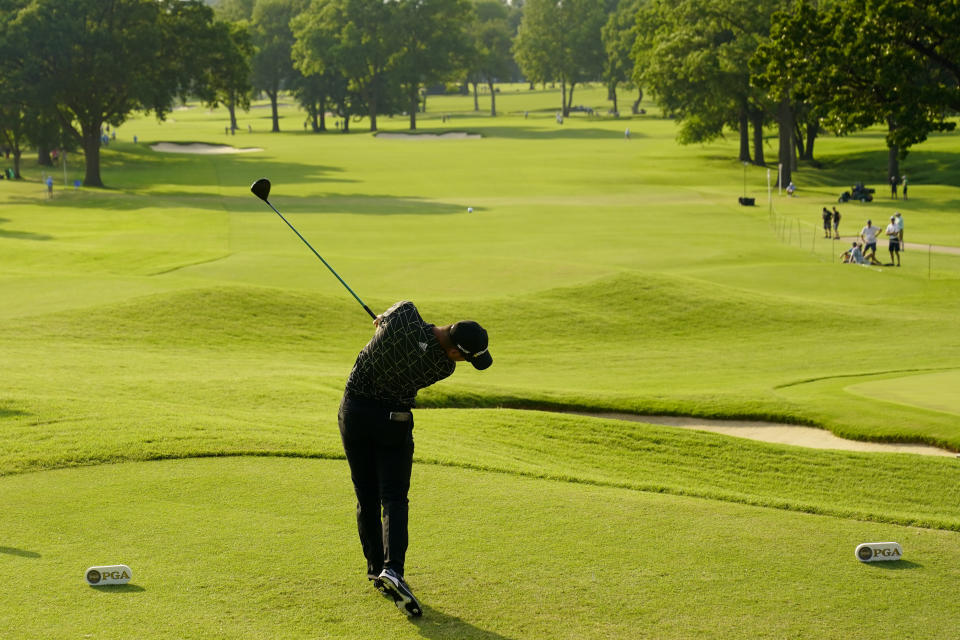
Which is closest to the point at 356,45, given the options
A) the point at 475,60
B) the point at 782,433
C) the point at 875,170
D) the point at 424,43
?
the point at 424,43

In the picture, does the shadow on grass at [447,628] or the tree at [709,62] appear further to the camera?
the tree at [709,62]

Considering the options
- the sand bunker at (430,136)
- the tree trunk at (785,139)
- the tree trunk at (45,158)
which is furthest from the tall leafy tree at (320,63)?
Result: the tree trunk at (785,139)

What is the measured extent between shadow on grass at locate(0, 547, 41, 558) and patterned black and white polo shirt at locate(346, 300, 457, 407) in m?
3.10

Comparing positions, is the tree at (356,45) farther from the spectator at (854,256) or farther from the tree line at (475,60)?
the spectator at (854,256)

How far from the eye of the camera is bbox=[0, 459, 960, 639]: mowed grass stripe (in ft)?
25.7

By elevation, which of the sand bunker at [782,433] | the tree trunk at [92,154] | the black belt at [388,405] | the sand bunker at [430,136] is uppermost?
the sand bunker at [430,136]

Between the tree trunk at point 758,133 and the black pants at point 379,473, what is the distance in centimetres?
8284

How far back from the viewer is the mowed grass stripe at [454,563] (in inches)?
309

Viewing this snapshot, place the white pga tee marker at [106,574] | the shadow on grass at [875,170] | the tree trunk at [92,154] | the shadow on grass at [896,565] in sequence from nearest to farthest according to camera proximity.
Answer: the white pga tee marker at [106,574] → the shadow on grass at [896,565] → the tree trunk at [92,154] → the shadow on grass at [875,170]

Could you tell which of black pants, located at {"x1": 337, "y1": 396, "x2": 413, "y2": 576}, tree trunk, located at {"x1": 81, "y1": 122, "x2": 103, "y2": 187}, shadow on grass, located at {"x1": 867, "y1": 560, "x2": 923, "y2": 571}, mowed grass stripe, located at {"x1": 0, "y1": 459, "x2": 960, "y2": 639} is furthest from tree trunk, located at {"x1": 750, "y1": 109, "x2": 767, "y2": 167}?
black pants, located at {"x1": 337, "y1": 396, "x2": 413, "y2": 576}

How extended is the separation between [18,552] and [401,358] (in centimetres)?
365

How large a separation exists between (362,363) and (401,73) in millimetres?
138067

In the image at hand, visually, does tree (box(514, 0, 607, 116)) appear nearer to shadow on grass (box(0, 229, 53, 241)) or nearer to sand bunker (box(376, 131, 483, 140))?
sand bunker (box(376, 131, 483, 140))

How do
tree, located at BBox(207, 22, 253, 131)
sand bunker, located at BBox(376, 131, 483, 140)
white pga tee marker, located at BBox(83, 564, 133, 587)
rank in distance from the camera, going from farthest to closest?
sand bunker, located at BBox(376, 131, 483, 140) < tree, located at BBox(207, 22, 253, 131) < white pga tee marker, located at BBox(83, 564, 133, 587)
